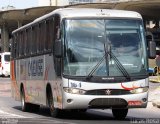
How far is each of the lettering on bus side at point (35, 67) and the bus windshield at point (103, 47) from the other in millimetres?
2691

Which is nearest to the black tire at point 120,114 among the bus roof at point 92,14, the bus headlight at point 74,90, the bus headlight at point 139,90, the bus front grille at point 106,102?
the bus headlight at point 139,90

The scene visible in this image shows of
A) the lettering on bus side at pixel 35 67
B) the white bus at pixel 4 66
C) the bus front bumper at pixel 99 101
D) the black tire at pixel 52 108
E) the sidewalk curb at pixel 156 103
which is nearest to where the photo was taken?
the bus front bumper at pixel 99 101

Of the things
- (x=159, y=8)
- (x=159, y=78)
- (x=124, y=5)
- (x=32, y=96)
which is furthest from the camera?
(x=159, y=8)

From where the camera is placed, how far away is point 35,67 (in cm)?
2045

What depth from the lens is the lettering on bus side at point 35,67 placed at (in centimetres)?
1964

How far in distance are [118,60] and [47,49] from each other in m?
2.63

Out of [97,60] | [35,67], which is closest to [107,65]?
[97,60]

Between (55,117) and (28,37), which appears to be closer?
(55,117)

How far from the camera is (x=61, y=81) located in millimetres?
16844

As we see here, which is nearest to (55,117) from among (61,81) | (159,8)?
(61,81)

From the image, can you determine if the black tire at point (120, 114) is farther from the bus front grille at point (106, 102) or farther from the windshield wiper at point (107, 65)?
the windshield wiper at point (107, 65)

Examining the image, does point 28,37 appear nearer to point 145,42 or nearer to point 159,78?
point 145,42

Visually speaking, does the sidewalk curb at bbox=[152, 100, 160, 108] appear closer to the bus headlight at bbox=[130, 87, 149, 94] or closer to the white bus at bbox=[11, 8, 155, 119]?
the white bus at bbox=[11, 8, 155, 119]

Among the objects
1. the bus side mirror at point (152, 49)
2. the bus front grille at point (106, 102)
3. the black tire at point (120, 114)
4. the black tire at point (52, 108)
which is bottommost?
the black tire at point (120, 114)
